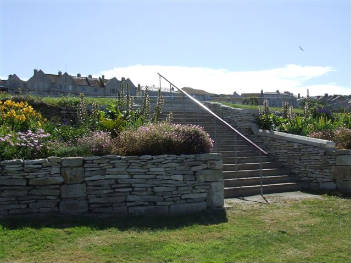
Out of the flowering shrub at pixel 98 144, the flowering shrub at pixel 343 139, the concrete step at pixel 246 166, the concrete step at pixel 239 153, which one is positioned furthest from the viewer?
the concrete step at pixel 239 153

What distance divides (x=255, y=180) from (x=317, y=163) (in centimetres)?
164

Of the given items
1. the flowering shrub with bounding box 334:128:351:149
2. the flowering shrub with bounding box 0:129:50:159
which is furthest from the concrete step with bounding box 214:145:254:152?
the flowering shrub with bounding box 0:129:50:159

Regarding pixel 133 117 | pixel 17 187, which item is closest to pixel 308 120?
pixel 133 117

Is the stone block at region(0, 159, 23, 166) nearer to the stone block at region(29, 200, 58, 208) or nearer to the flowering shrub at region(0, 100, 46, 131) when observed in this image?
the stone block at region(29, 200, 58, 208)

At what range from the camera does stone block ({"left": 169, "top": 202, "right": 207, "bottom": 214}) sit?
679 centimetres

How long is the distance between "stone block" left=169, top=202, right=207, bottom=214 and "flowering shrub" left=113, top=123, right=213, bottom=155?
99 centimetres

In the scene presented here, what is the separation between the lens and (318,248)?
5000mm

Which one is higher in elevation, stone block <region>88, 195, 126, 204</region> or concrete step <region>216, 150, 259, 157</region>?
concrete step <region>216, 150, 259, 157</region>

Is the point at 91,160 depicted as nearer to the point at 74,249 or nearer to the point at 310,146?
the point at 74,249

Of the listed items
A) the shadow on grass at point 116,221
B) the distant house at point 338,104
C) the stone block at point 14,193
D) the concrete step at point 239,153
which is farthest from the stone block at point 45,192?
the distant house at point 338,104

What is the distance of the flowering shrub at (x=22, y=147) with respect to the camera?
21.1ft

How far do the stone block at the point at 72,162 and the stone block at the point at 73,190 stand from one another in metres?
0.34

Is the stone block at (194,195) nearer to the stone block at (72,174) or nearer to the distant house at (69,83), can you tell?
the stone block at (72,174)

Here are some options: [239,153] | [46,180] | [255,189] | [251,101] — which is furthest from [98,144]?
[251,101]
